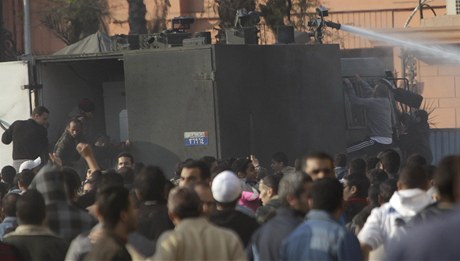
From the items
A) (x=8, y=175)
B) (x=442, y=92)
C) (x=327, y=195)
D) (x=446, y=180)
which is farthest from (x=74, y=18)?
(x=446, y=180)

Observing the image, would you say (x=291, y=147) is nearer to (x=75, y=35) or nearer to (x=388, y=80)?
(x=388, y=80)

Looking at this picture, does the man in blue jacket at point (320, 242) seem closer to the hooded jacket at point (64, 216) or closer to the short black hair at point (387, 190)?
the hooded jacket at point (64, 216)

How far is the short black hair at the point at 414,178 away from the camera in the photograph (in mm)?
8383

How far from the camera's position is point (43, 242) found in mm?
8289

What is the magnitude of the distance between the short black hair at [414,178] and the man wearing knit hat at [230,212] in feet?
3.27

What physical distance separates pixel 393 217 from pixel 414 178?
0.31m

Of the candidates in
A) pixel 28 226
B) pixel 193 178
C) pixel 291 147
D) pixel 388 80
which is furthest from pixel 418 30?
pixel 28 226

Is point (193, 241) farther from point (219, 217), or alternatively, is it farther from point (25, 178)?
point (25, 178)

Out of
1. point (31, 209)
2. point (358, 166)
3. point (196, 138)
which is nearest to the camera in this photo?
point (31, 209)

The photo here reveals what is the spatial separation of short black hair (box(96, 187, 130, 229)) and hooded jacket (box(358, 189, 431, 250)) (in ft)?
5.08

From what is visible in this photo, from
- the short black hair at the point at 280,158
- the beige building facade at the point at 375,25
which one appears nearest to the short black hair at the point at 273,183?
the short black hair at the point at 280,158

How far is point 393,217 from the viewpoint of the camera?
26.9 ft

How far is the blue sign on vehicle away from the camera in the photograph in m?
16.9

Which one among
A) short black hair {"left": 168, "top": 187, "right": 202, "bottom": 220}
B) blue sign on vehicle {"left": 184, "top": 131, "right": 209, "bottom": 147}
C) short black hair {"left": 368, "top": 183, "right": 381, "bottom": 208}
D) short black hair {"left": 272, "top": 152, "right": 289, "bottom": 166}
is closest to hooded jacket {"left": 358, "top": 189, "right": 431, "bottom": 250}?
short black hair {"left": 168, "top": 187, "right": 202, "bottom": 220}
